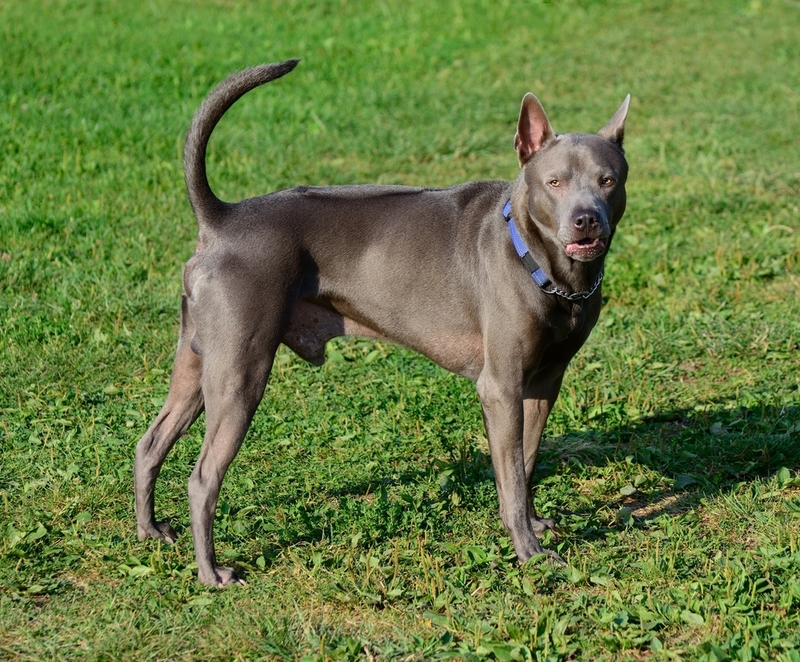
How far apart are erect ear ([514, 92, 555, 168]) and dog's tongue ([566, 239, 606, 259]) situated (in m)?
0.49

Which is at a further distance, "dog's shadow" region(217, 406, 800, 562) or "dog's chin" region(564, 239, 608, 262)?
"dog's shadow" region(217, 406, 800, 562)

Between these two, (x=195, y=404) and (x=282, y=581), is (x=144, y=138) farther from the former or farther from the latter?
(x=282, y=581)

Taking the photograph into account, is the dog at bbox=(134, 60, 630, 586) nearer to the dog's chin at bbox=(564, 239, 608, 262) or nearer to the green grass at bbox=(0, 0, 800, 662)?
the dog's chin at bbox=(564, 239, 608, 262)

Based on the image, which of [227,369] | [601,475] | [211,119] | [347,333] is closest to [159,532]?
[227,369]

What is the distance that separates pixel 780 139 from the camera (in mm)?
9969

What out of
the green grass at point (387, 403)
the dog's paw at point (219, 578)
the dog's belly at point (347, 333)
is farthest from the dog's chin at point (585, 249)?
the dog's paw at point (219, 578)

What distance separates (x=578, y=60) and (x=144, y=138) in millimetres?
5315

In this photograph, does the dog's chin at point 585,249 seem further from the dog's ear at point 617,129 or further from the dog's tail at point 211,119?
the dog's tail at point 211,119

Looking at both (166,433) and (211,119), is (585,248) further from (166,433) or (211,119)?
(166,433)

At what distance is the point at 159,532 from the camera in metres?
4.66

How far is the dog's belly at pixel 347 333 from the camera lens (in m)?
4.56

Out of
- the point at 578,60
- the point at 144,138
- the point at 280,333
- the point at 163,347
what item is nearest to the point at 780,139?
the point at 578,60

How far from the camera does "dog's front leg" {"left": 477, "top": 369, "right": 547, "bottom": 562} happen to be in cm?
439

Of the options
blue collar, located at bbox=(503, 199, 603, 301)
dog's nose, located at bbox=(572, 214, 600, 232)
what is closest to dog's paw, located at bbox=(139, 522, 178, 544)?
blue collar, located at bbox=(503, 199, 603, 301)
